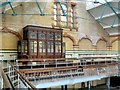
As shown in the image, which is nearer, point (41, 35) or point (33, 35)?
point (33, 35)

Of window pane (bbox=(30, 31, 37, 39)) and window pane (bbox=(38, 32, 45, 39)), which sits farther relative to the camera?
window pane (bbox=(38, 32, 45, 39))

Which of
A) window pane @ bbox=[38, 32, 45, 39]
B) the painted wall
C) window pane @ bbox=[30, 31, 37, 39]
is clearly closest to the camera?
window pane @ bbox=[30, 31, 37, 39]

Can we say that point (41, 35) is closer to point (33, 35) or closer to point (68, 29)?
point (33, 35)

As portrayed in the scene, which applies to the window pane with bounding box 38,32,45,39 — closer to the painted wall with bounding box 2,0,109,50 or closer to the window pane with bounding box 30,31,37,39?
the window pane with bounding box 30,31,37,39

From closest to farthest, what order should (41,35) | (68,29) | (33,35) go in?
1. (33,35)
2. (41,35)
3. (68,29)

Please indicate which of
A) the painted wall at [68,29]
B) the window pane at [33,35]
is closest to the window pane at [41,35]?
the window pane at [33,35]

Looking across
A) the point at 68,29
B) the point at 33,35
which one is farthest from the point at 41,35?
the point at 68,29

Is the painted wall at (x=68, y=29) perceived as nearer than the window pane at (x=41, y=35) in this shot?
No

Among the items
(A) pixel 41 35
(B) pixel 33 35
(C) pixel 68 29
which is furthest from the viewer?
(C) pixel 68 29

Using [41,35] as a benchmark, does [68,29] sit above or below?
above

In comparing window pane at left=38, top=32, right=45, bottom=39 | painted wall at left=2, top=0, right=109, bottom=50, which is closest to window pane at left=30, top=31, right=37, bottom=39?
window pane at left=38, top=32, right=45, bottom=39

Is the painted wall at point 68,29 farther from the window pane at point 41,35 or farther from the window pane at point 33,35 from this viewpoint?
the window pane at point 41,35

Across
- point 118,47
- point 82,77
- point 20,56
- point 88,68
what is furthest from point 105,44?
point 20,56

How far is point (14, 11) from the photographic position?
9.80m
